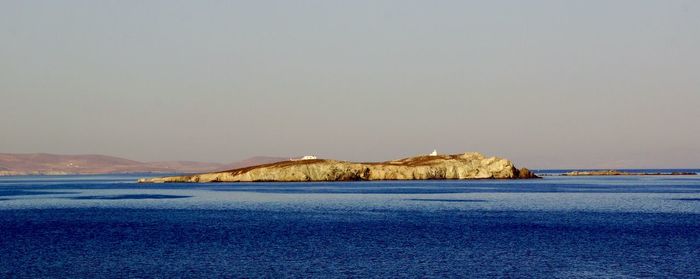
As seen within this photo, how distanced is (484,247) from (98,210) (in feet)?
205

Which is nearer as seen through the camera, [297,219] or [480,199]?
[297,219]

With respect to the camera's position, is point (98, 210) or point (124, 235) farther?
point (98, 210)

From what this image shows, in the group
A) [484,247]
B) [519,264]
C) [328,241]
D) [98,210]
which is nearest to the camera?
[519,264]

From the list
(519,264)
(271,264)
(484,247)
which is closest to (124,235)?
(271,264)

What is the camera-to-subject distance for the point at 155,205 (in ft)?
361

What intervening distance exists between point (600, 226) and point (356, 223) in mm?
23098

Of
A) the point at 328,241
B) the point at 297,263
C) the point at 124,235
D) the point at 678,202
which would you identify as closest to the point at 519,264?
the point at 297,263

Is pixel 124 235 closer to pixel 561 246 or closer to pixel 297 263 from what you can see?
pixel 297 263

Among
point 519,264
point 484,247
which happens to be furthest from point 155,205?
point 519,264

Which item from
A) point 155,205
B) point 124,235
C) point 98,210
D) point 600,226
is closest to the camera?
point 124,235

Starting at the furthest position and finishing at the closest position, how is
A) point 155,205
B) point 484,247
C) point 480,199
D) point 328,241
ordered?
point 480,199, point 155,205, point 328,241, point 484,247

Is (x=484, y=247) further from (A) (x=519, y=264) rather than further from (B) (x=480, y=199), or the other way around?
(B) (x=480, y=199)

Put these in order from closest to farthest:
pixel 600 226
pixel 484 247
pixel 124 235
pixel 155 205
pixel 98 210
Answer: pixel 484 247 < pixel 124 235 < pixel 600 226 < pixel 98 210 < pixel 155 205

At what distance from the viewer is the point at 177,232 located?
219 feet
